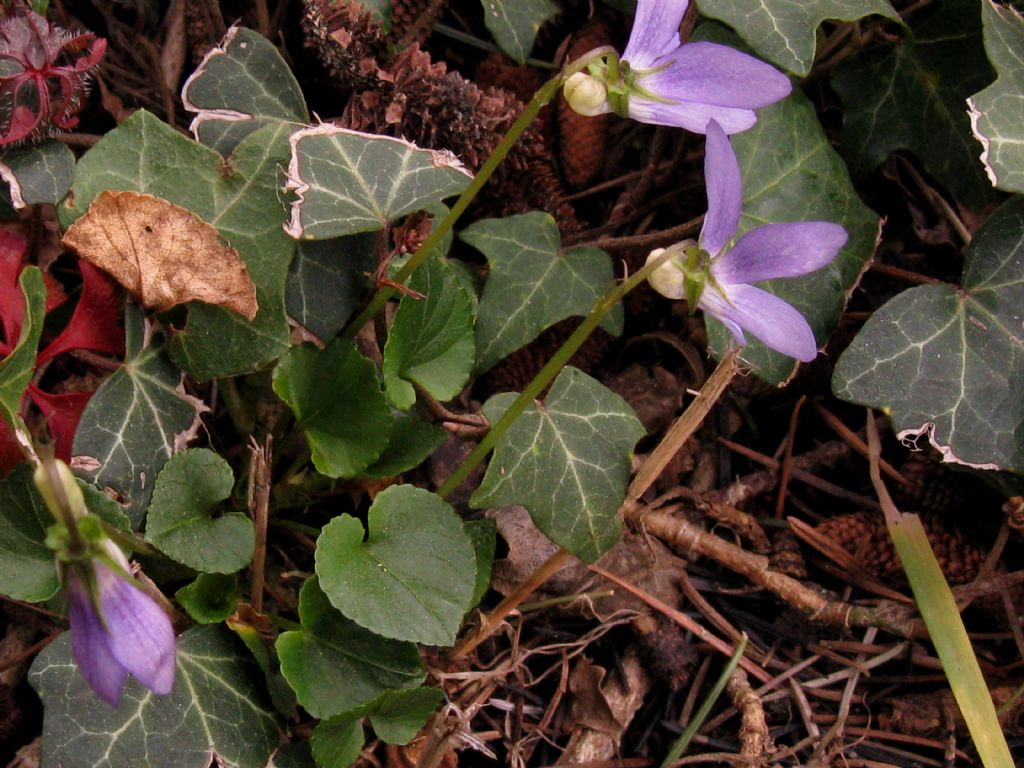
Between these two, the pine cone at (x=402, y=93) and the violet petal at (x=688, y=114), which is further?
the pine cone at (x=402, y=93)

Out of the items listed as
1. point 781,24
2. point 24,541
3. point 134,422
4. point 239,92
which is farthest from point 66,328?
point 781,24

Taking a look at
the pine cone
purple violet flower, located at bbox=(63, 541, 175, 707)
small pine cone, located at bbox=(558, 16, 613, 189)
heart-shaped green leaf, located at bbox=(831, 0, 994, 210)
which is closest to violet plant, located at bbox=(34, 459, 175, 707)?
purple violet flower, located at bbox=(63, 541, 175, 707)

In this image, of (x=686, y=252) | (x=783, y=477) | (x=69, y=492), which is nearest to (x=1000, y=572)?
(x=783, y=477)

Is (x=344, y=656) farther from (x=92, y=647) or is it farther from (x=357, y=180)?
(x=357, y=180)

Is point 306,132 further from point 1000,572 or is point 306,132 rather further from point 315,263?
point 1000,572

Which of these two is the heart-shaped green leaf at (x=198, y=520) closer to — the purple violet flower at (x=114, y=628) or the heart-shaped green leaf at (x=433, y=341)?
the heart-shaped green leaf at (x=433, y=341)

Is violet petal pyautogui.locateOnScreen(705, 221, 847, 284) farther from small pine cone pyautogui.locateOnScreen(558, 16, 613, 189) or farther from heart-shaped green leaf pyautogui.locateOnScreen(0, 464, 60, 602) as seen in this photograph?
heart-shaped green leaf pyautogui.locateOnScreen(0, 464, 60, 602)

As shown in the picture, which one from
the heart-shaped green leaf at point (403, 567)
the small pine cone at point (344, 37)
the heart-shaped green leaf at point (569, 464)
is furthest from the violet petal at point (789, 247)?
the small pine cone at point (344, 37)
